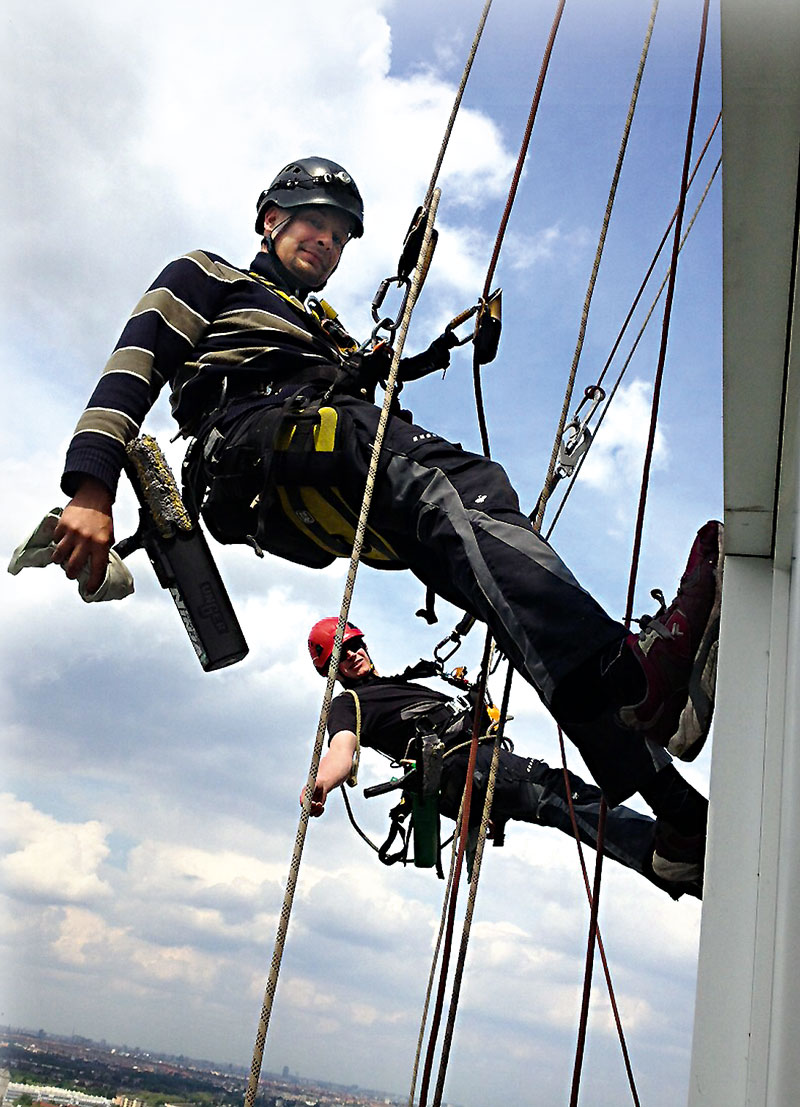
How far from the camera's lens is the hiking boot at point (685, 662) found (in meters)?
2.09

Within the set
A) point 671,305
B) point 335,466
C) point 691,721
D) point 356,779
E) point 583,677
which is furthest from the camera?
point 356,779

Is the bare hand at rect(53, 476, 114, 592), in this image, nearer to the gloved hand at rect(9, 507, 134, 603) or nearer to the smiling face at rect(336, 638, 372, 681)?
the gloved hand at rect(9, 507, 134, 603)

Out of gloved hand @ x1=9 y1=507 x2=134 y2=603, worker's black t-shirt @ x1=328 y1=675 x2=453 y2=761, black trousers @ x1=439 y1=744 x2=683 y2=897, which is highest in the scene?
worker's black t-shirt @ x1=328 y1=675 x2=453 y2=761

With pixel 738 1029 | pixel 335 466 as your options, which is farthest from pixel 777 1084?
pixel 335 466

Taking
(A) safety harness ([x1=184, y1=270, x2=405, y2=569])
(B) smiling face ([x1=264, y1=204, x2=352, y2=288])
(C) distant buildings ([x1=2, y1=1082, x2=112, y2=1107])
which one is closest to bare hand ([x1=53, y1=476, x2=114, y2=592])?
(A) safety harness ([x1=184, y1=270, x2=405, y2=569])

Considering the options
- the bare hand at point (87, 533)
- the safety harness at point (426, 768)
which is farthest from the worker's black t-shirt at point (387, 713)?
the bare hand at point (87, 533)

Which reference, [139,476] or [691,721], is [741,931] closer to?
[691,721]

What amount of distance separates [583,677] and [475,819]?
2.90m

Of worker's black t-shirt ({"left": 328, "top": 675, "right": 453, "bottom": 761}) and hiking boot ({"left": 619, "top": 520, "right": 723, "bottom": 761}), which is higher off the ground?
worker's black t-shirt ({"left": 328, "top": 675, "right": 453, "bottom": 761})

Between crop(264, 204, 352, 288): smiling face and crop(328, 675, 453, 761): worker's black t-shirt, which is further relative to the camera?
Answer: crop(328, 675, 453, 761): worker's black t-shirt

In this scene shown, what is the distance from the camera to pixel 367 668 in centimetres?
507

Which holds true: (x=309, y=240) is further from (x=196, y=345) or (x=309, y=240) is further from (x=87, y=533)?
(x=87, y=533)

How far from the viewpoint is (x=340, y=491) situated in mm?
2510

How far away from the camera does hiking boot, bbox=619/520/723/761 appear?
6.87ft
